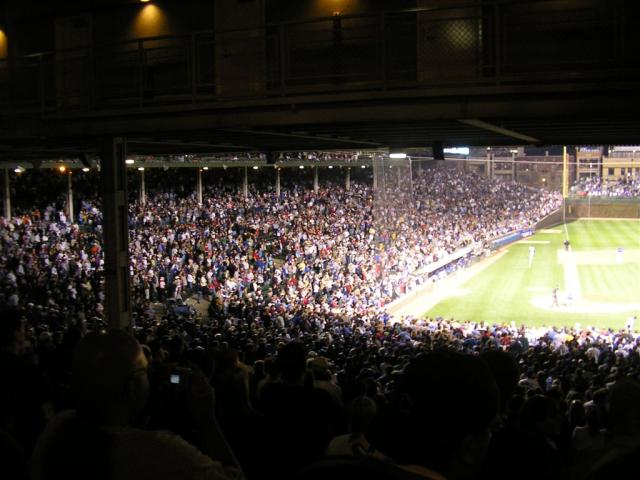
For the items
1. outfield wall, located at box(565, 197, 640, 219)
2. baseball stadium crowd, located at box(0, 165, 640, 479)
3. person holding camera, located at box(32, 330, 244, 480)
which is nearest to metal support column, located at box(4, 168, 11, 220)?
baseball stadium crowd, located at box(0, 165, 640, 479)

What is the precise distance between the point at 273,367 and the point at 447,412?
4.34 m

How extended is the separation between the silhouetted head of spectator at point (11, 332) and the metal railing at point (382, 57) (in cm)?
750

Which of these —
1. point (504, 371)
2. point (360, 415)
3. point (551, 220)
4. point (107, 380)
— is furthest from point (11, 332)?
point (551, 220)

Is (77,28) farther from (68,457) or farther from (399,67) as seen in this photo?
(68,457)

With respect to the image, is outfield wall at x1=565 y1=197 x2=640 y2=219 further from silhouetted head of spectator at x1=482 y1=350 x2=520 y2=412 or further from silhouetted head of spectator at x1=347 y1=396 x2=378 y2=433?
silhouetted head of spectator at x1=482 y1=350 x2=520 y2=412

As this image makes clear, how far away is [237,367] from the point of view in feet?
16.7

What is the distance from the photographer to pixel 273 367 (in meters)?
6.05

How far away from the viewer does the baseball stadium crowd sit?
1.94 metres

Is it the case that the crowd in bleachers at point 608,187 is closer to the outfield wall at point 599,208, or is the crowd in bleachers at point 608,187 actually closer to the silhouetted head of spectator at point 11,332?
the outfield wall at point 599,208

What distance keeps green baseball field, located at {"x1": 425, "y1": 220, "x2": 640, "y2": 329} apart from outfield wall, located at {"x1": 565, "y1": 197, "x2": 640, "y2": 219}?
10129mm

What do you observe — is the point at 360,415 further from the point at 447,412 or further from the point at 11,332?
the point at 447,412

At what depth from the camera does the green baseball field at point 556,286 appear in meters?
29.9

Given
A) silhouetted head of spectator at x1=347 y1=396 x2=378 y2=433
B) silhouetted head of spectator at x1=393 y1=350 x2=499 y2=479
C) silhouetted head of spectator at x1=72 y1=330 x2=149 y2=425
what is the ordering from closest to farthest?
silhouetted head of spectator at x1=393 y1=350 x2=499 y2=479 < silhouetted head of spectator at x1=72 y1=330 x2=149 y2=425 < silhouetted head of spectator at x1=347 y1=396 x2=378 y2=433

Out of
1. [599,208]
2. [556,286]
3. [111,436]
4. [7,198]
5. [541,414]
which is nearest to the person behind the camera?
[111,436]
